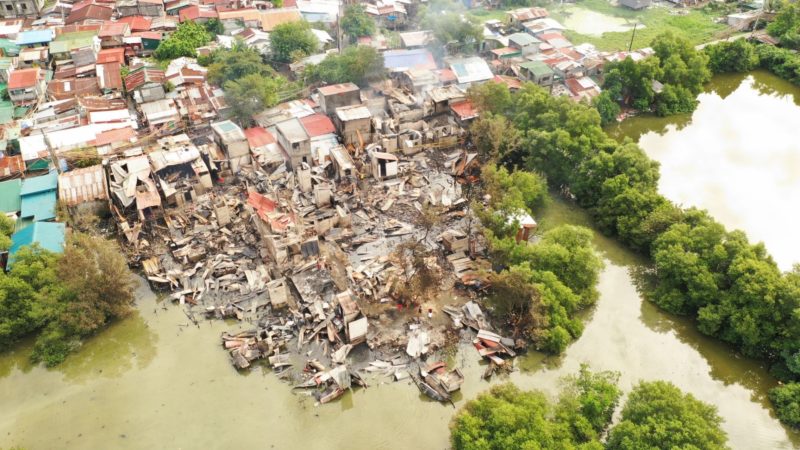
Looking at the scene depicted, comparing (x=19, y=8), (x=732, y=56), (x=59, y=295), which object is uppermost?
(x=19, y=8)

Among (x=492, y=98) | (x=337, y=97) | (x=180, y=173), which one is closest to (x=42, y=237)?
(x=180, y=173)

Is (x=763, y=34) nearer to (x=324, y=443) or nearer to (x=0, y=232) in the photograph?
(x=324, y=443)

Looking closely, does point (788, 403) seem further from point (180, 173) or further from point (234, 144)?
point (180, 173)

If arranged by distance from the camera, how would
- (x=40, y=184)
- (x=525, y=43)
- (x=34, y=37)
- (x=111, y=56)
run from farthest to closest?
(x=34, y=37) → (x=525, y=43) → (x=111, y=56) → (x=40, y=184)

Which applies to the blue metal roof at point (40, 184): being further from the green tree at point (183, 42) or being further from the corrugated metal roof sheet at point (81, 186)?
the green tree at point (183, 42)

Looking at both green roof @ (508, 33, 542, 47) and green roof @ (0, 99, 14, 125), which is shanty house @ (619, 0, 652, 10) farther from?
green roof @ (0, 99, 14, 125)

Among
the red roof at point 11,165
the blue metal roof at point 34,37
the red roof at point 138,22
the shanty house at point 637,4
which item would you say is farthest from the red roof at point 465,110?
the blue metal roof at point 34,37

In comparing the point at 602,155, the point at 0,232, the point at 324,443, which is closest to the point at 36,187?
the point at 0,232

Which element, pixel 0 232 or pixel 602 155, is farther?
pixel 602 155
